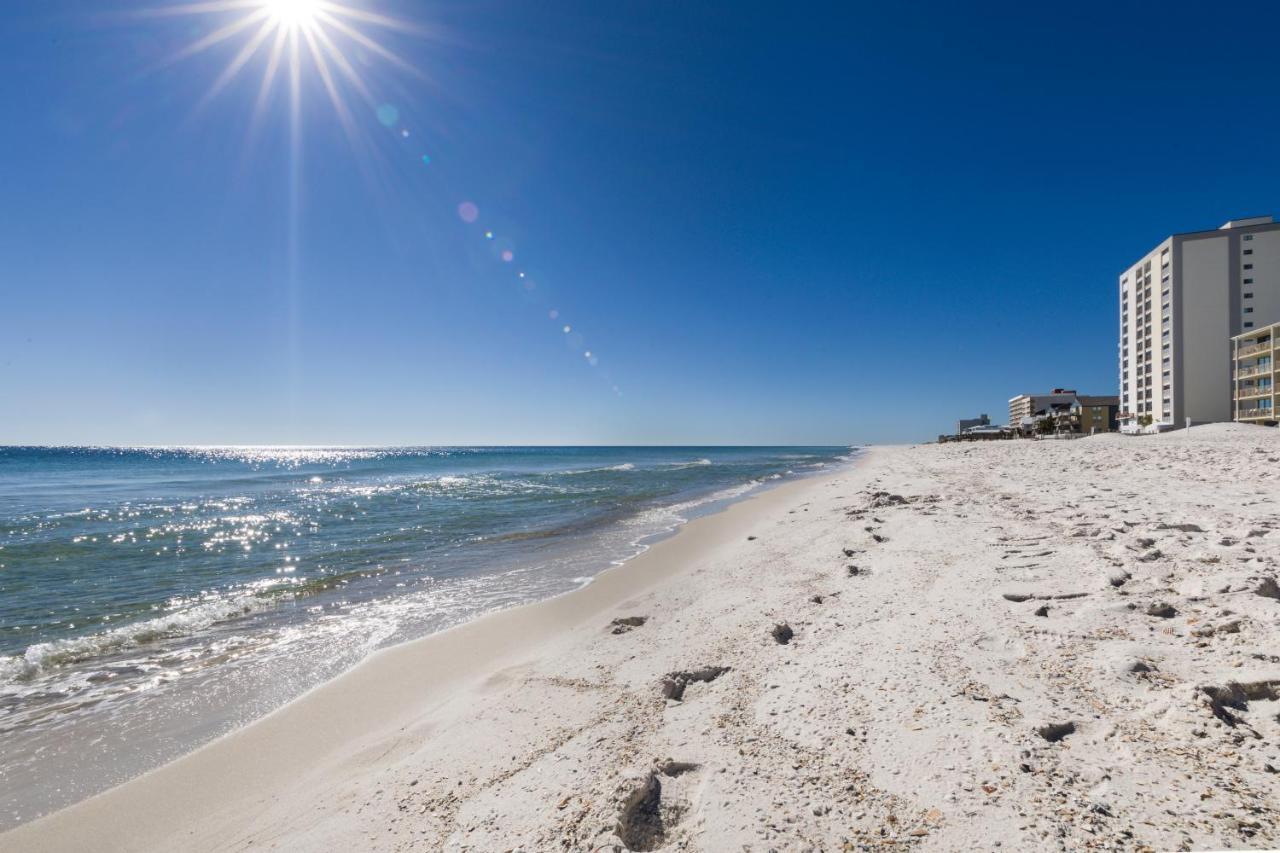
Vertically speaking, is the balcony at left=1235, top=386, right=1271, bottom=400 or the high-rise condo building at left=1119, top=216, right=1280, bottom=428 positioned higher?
the high-rise condo building at left=1119, top=216, right=1280, bottom=428

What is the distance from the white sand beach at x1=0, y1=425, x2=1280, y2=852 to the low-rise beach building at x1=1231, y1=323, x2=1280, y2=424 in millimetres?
63689

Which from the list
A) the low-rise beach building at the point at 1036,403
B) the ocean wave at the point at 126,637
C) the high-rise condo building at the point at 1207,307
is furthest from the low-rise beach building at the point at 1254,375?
the ocean wave at the point at 126,637

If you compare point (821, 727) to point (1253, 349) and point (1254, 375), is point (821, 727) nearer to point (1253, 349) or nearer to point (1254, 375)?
point (1254, 375)

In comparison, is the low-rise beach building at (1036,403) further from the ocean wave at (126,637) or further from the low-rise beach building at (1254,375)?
the ocean wave at (126,637)

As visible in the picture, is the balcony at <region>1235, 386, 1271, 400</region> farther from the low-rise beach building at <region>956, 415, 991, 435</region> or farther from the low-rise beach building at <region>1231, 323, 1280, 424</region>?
the low-rise beach building at <region>956, 415, 991, 435</region>

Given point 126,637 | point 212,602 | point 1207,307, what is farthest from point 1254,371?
point 126,637

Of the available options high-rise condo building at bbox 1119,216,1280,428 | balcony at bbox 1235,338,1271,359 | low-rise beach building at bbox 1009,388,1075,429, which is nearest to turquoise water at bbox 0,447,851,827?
balcony at bbox 1235,338,1271,359

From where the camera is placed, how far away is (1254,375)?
49312 mm

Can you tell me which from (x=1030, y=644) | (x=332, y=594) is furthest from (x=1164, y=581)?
(x=332, y=594)

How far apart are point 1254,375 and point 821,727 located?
74.4 meters

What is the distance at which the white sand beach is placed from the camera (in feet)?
7.25

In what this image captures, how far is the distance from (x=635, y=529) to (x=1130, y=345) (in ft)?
285

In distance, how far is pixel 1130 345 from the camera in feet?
226

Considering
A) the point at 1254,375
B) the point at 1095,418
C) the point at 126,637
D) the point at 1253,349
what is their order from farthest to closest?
the point at 1095,418 → the point at 1253,349 → the point at 1254,375 → the point at 126,637
